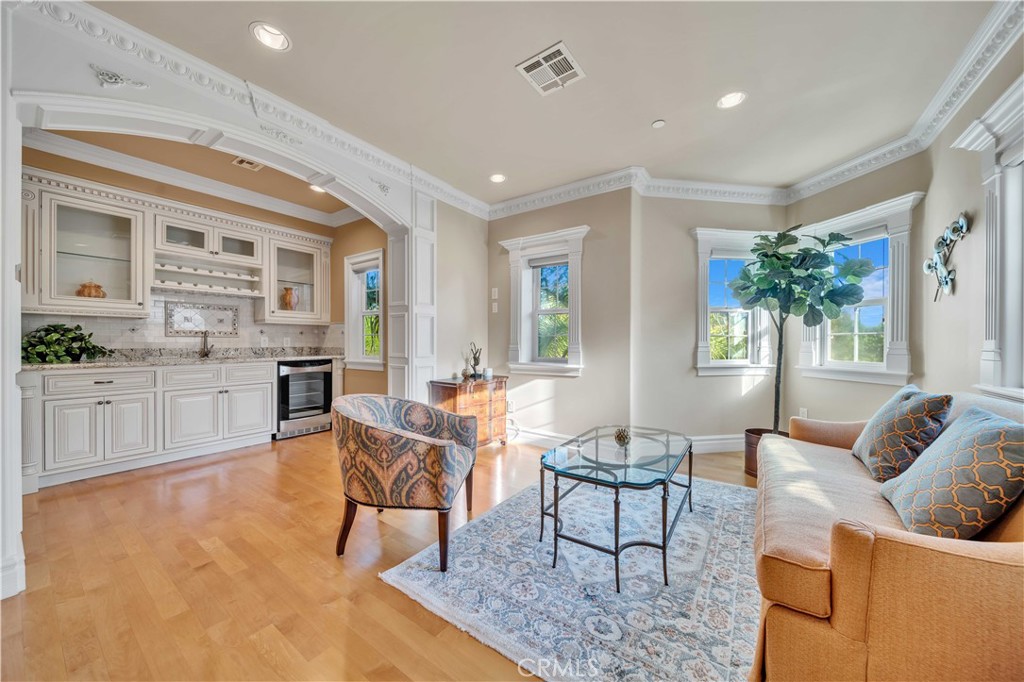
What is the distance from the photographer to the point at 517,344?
4207 mm

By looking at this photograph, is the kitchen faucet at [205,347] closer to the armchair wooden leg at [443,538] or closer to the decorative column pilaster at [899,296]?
the armchair wooden leg at [443,538]

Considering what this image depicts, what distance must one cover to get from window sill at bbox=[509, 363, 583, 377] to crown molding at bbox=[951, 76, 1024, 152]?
2903 mm

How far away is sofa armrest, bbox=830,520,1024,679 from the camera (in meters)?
0.87

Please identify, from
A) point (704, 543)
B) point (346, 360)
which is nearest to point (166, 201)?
point (346, 360)

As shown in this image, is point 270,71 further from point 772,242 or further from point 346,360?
point 772,242

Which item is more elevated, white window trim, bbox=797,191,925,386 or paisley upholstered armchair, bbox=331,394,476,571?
white window trim, bbox=797,191,925,386

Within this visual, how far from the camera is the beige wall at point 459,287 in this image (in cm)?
393

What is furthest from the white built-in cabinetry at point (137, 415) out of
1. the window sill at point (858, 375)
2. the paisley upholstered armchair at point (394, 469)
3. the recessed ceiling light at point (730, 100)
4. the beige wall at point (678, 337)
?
the window sill at point (858, 375)

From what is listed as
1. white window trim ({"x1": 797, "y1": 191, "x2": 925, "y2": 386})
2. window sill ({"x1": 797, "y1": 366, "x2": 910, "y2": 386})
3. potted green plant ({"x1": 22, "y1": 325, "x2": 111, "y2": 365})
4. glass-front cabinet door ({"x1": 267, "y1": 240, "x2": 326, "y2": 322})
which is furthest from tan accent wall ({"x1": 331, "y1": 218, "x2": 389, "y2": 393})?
white window trim ({"x1": 797, "y1": 191, "x2": 925, "y2": 386})

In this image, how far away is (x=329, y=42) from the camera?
2002 millimetres

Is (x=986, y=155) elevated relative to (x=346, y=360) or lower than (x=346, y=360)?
elevated

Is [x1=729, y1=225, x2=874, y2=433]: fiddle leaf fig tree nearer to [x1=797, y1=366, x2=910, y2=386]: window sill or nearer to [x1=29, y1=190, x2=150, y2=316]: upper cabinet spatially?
[x1=797, y1=366, x2=910, y2=386]: window sill

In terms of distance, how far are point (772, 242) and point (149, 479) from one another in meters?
5.43

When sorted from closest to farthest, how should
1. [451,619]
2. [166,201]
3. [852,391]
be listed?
[451,619] → [852,391] → [166,201]
